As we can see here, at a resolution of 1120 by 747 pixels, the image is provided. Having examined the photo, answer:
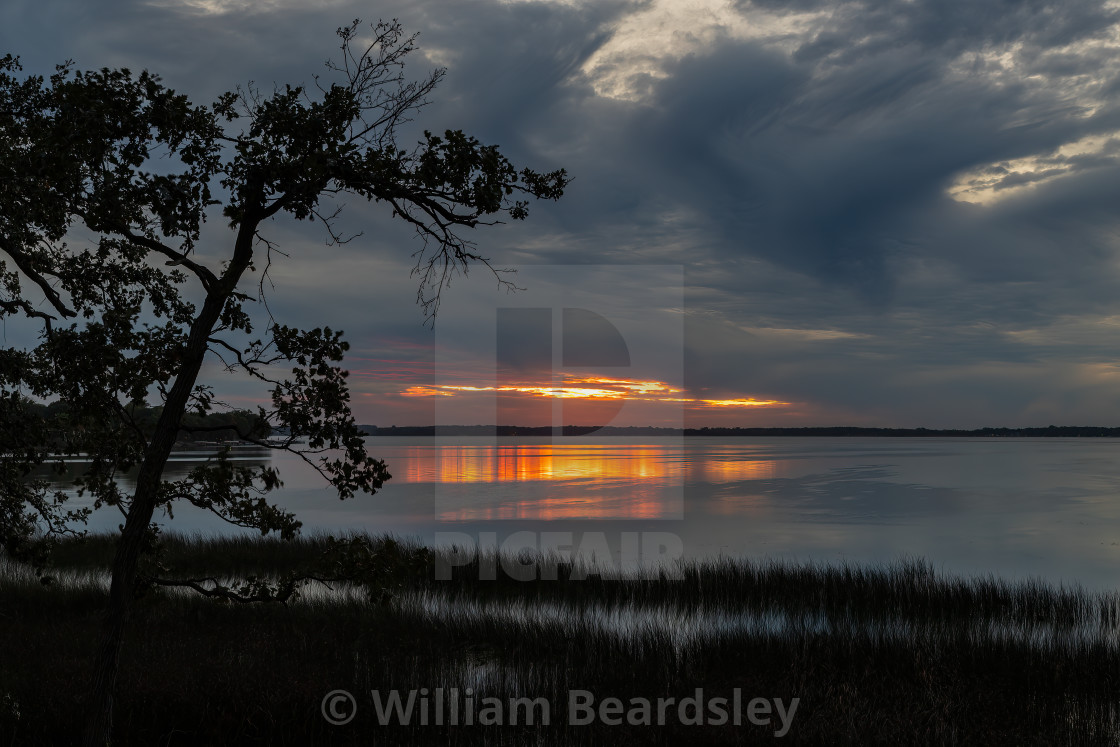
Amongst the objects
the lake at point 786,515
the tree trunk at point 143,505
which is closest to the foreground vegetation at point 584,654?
the tree trunk at point 143,505

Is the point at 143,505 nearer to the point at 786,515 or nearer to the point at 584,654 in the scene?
the point at 584,654

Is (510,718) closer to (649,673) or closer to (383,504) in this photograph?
(649,673)

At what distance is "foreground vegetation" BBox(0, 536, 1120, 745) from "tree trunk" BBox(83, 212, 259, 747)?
2.46 ft

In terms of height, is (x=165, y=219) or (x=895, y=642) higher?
(x=165, y=219)

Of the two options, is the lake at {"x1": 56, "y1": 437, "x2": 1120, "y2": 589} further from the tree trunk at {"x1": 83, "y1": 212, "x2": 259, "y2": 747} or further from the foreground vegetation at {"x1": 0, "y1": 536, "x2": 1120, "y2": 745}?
the tree trunk at {"x1": 83, "y1": 212, "x2": 259, "y2": 747}

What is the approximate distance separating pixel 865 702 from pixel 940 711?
945mm

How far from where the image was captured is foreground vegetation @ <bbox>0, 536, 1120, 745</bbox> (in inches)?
341

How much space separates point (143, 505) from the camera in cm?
620

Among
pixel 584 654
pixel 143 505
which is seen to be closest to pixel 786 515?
pixel 584 654

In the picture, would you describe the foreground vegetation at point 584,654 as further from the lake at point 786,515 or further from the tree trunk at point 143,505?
the lake at point 786,515

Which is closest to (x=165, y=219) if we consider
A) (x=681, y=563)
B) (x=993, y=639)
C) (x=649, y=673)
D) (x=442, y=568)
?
(x=649, y=673)

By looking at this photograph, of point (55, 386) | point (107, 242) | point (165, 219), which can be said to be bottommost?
point (55, 386)

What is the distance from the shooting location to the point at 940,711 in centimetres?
949

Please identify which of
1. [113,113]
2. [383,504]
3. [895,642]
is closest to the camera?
[113,113]
